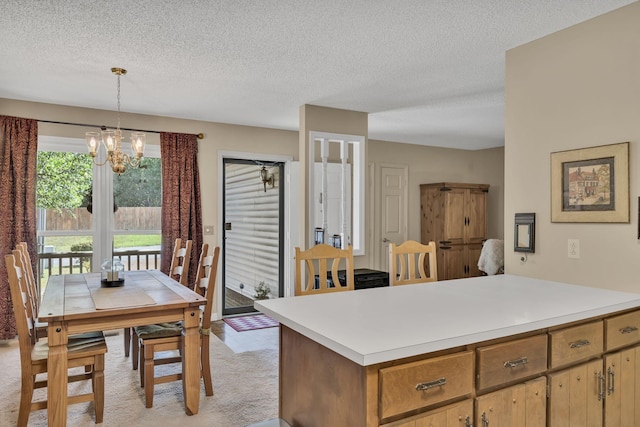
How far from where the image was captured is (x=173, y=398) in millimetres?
3029

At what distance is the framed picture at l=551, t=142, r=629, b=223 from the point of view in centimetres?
232

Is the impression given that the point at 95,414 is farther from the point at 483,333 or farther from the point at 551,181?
the point at 551,181

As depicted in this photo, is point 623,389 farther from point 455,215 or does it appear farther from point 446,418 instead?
point 455,215

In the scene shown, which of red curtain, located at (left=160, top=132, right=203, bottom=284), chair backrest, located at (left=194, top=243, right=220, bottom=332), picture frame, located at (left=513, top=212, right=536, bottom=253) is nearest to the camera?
picture frame, located at (left=513, top=212, right=536, bottom=253)

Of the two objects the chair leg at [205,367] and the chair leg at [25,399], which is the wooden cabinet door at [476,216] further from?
the chair leg at [25,399]

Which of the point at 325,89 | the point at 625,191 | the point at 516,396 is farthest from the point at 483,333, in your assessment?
the point at 325,89

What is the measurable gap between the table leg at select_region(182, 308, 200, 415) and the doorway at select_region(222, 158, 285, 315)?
9.70 feet

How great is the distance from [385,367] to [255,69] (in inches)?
106

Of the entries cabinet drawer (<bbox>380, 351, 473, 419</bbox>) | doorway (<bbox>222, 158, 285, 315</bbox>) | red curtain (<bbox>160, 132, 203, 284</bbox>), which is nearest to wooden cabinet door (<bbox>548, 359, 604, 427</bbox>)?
cabinet drawer (<bbox>380, 351, 473, 419</bbox>)

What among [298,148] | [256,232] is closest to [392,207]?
[298,148]

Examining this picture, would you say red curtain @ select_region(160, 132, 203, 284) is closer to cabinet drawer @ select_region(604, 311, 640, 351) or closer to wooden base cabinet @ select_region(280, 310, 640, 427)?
wooden base cabinet @ select_region(280, 310, 640, 427)

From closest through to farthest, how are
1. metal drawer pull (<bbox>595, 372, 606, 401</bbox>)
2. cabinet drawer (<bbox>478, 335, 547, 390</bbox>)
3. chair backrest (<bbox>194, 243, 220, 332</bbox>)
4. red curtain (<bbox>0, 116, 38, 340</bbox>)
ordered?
cabinet drawer (<bbox>478, 335, 547, 390</bbox>)
metal drawer pull (<bbox>595, 372, 606, 401</bbox>)
chair backrest (<bbox>194, 243, 220, 332</bbox>)
red curtain (<bbox>0, 116, 38, 340</bbox>)

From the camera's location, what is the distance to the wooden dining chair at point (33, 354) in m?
2.38

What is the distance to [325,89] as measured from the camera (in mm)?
3906
